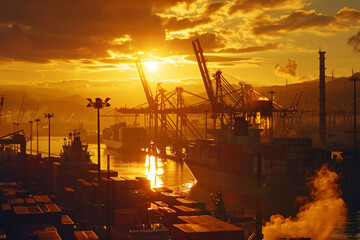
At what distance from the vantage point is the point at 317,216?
201 ft

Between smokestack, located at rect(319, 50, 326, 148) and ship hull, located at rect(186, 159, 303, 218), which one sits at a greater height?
smokestack, located at rect(319, 50, 326, 148)

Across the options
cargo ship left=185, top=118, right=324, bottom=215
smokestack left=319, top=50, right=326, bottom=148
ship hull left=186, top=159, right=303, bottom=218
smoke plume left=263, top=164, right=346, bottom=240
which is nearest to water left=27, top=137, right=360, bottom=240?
smoke plume left=263, top=164, right=346, bottom=240

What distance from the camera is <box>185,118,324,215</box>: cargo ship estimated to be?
71.6 meters

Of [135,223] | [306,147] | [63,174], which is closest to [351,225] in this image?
[306,147]

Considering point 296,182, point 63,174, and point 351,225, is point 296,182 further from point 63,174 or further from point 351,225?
point 63,174

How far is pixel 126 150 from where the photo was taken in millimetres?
199000

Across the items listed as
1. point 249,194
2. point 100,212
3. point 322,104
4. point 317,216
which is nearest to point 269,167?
point 249,194

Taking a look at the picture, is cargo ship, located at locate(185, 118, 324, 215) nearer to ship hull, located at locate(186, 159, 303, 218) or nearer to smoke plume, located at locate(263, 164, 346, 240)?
ship hull, located at locate(186, 159, 303, 218)

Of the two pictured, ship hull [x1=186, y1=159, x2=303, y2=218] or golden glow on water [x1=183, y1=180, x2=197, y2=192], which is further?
golden glow on water [x1=183, y1=180, x2=197, y2=192]

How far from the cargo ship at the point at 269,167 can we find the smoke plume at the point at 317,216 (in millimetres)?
2890

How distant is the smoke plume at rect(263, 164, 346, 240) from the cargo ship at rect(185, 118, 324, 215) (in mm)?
2890

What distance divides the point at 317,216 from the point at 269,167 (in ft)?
39.8

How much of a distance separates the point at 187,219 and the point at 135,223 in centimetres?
977

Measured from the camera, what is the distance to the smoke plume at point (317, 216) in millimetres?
47969
